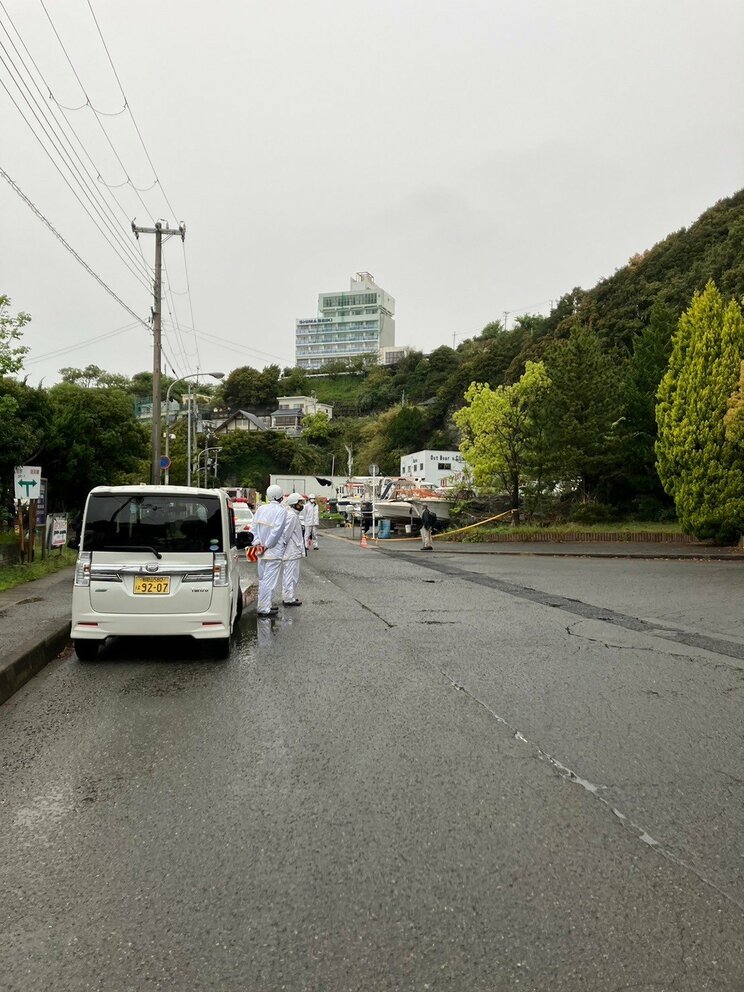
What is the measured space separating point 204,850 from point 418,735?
2.06 m

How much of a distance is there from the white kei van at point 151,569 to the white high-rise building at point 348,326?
17449 cm

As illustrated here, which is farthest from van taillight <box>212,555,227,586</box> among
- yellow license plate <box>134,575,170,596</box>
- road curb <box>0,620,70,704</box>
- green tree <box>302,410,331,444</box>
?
green tree <box>302,410,331,444</box>

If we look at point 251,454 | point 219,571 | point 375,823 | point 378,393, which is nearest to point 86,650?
point 219,571

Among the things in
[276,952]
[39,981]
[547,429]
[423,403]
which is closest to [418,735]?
[276,952]

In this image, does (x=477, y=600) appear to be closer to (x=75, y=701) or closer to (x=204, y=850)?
(x=75, y=701)

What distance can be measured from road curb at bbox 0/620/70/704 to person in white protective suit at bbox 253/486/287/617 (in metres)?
2.72

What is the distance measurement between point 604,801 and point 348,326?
187 m

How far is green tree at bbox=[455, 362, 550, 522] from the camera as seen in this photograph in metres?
30.1

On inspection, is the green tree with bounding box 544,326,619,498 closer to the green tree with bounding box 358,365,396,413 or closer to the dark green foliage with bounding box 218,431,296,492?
the dark green foliage with bounding box 218,431,296,492

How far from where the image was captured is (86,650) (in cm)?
790

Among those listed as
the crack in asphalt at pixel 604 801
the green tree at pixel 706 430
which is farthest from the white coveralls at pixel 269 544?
the green tree at pixel 706 430

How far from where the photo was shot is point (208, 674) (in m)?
7.25

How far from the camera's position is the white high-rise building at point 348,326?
7185 inches

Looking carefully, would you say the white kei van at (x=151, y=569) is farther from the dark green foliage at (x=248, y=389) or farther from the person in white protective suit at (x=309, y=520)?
the dark green foliage at (x=248, y=389)
